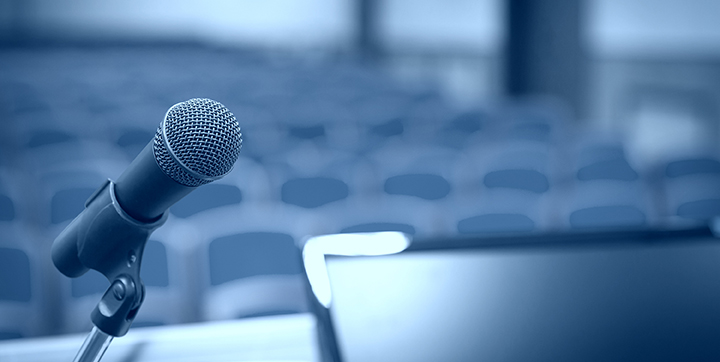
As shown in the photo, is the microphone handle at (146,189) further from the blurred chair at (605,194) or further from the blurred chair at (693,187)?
the blurred chair at (693,187)

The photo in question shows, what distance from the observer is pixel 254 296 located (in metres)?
1.85

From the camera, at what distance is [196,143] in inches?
19.0

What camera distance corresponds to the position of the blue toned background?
206 centimetres

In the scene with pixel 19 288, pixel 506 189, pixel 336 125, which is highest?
pixel 336 125

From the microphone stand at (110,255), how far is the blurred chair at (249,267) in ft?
4.27

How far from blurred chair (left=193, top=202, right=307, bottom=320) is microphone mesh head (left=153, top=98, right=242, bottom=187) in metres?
1.37

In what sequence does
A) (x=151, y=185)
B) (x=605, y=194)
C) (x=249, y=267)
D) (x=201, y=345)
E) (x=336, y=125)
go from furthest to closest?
1. (x=336, y=125)
2. (x=605, y=194)
3. (x=249, y=267)
4. (x=201, y=345)
5. (x=151, y=185)

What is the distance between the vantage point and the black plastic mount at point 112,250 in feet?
1.65

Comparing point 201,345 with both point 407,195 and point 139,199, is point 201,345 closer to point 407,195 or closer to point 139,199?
point 139,199

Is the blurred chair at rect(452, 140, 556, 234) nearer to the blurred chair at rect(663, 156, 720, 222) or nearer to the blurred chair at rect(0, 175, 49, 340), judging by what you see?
the blurred chair at rect(663, 156, 720, 222)

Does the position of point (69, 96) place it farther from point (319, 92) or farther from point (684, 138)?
point (684, 138)

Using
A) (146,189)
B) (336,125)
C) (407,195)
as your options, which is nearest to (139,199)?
(146,189)

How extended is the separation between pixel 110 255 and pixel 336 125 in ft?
13.9

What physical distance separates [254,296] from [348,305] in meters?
1.37
